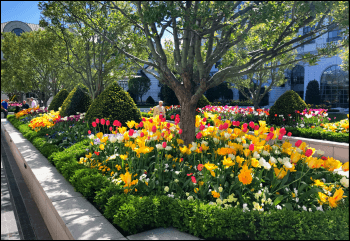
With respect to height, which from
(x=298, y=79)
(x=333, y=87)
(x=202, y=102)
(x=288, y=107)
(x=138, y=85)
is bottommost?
(x=288, y=107)

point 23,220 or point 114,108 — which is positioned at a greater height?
point 114,108

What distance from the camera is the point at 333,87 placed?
96.6 ft

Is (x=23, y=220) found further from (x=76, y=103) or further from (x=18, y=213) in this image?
(x=76, y=103)

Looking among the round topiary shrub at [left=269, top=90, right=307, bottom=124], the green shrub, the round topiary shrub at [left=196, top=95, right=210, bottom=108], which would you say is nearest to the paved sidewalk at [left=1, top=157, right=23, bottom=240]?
the green shrub

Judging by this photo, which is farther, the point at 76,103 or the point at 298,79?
the point at 298,79

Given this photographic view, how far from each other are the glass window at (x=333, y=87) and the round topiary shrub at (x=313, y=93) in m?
1.61

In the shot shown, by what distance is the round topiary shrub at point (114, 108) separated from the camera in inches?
302

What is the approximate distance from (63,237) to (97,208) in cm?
53

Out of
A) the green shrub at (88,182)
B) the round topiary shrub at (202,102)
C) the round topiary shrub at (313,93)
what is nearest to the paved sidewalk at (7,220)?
the green shrub at (88,182)

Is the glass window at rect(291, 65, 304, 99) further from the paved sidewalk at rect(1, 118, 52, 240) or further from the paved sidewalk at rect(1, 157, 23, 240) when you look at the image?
the paved sidewalk at rect(1, 157, 23, 240)

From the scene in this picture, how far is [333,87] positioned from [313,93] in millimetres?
2791

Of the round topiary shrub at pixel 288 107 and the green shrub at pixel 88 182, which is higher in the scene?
the round topiary shrub at pixel 288 107

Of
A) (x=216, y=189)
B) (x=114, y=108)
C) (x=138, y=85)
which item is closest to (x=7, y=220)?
(x=216, y=189)

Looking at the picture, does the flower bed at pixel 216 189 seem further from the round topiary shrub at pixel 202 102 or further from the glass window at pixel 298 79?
the glass window at pixel 298 79
